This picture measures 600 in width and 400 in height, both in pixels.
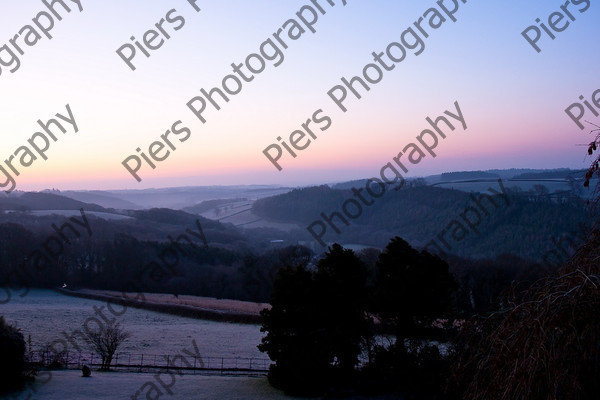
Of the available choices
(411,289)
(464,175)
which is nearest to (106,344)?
(411,289)

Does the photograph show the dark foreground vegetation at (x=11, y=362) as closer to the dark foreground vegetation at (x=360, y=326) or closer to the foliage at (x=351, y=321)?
the dark foreground vegetation at (x=360, y=326)

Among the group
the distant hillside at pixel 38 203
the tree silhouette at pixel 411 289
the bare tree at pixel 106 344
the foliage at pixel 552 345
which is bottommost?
the tree silhouette at pixel 411 289

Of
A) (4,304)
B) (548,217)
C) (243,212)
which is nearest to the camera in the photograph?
(4,304)

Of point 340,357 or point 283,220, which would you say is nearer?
point 340,357

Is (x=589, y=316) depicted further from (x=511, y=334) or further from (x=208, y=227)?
(x=208, y=227)

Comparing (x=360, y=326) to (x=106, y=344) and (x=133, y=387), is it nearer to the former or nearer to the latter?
(x=133, y=387)

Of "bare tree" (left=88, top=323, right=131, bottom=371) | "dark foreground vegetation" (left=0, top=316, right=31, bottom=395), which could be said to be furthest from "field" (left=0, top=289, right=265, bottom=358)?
"dark foreground vegetation" (left=0, top=316, right=31, bottom=395)

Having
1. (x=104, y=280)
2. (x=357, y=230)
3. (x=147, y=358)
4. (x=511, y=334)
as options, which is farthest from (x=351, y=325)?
(x=357, y=230)

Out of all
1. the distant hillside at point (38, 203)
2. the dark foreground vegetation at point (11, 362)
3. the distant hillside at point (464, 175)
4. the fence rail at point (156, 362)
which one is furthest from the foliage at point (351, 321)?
the distant hillside at point (464, 175)
